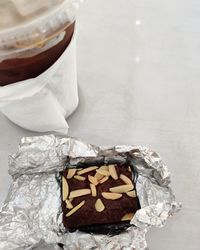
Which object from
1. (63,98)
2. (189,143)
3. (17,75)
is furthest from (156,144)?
(17,75)

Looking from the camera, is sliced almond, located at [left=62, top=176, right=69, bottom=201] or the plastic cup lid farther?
sliced almond, located at [left=62, top=176, right=69, bottom=201]

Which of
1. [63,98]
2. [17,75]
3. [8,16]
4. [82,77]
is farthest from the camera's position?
[82,77]

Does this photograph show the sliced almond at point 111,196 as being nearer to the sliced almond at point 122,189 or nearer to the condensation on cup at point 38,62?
the sliced almond at point 122,189

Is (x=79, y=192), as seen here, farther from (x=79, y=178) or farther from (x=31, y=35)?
(x=31, y=35)

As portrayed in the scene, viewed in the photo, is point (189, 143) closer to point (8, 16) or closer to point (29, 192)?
point (29, 192)

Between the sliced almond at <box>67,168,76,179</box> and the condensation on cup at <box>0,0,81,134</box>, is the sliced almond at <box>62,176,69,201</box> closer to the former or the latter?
the sliced almond at <box>67,168,76,179</box>

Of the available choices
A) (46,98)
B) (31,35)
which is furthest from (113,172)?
(31,35)

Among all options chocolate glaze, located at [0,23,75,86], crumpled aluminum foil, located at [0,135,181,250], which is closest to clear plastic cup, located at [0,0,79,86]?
chocolate glaze, located at [0,23,75,86]
